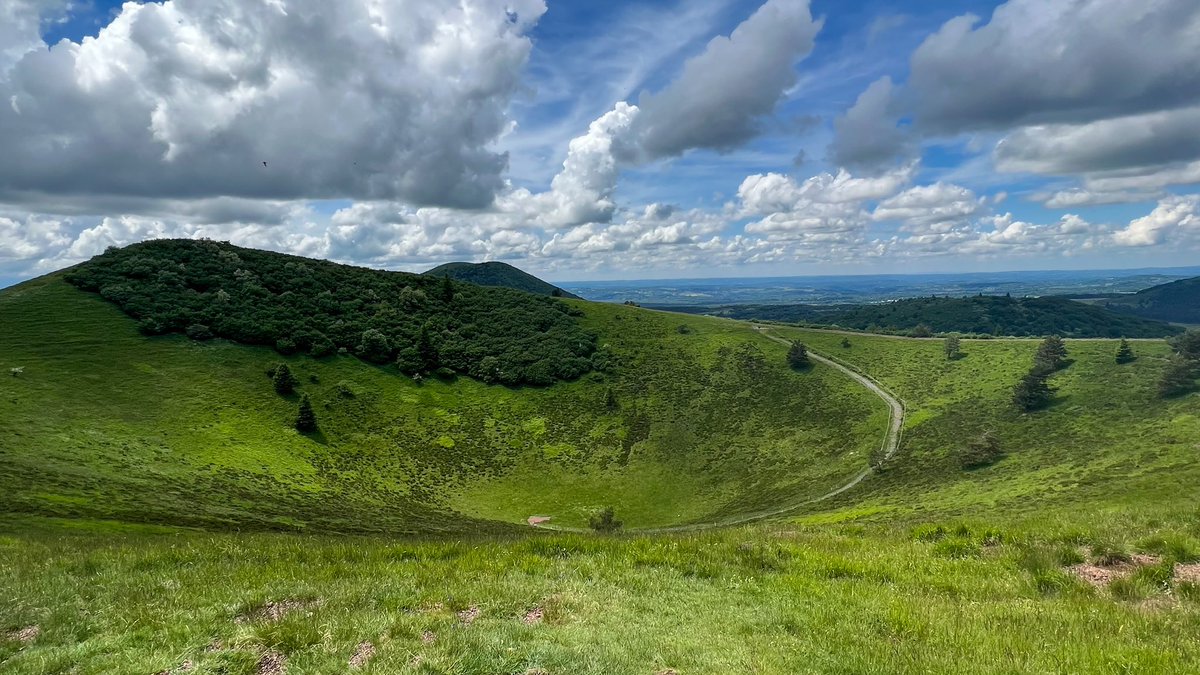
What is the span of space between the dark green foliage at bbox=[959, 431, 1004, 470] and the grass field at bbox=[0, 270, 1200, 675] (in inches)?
71.6

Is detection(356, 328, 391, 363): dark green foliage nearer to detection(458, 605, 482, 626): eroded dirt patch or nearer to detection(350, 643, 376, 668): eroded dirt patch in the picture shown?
detection(458, 605, 482, 626): eroded dirt patch

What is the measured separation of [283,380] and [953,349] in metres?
129

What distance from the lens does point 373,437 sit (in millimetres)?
83375

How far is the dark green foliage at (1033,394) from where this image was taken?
284ft

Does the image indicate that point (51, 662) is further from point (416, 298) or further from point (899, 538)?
point (416, 298)

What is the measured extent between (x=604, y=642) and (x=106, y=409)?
272ft

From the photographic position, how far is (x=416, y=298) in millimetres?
134875


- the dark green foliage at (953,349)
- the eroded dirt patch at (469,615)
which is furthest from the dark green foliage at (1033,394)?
the eroded dirt patch at (469,615)

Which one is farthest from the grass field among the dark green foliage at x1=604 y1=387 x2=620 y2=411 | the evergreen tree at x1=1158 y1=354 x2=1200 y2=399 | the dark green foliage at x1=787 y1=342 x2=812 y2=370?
the dark green foliage at x1=787 y1=342 x2=812 y2=370

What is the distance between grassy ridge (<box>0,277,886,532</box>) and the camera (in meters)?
48.2

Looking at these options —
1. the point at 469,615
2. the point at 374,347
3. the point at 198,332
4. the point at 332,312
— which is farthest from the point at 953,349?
the point at 198,332

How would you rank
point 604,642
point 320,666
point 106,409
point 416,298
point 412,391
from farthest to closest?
1. point 416,298
2. point 412,391
3. point 106,409
4. point 604,642
5. point 320,666

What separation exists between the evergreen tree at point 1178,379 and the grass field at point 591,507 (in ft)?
Answer: 13.4

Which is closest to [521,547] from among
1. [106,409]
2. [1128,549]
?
[1128,549]
